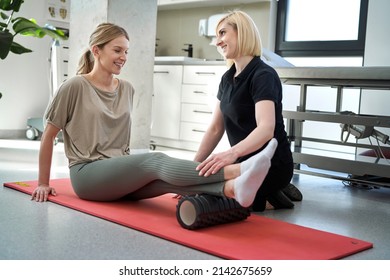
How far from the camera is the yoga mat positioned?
1.94 m

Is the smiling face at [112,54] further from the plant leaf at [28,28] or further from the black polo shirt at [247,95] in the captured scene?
the plant leaf at [28,28]

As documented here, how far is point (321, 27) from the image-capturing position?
17.4 feet

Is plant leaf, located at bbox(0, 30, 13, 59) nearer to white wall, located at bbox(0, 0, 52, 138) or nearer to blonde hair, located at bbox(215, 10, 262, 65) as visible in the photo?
blonde hair, located at bbox(215, 10, 262, 65)

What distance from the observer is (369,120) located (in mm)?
3365

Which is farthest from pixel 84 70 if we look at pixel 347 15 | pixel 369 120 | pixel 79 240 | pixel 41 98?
pixel 41 98

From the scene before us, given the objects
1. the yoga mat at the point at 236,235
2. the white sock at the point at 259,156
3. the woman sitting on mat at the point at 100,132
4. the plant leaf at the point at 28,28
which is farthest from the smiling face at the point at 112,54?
the white sock at the point at 259,156

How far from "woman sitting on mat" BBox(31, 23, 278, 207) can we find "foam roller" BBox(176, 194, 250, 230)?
0.44 feet

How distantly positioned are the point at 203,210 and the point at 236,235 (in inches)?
6.4

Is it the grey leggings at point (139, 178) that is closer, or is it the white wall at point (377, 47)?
the grey leggings at point (139, 178)

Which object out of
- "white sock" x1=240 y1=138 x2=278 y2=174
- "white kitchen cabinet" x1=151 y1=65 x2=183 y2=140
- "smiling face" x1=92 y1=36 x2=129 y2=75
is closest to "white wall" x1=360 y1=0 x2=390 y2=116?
"white kitchen cabinet" x1=151 y1=65 x2=183 y2=140

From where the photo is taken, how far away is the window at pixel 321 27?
502 cm

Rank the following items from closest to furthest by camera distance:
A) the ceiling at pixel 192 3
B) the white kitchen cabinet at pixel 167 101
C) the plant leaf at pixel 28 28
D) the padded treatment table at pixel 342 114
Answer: the plant leaf at pixel 28 28, the padded treatment table at pixel 342 114, the white kitchen cabinet at pixel 167 101, the ceiling at pixel 192 3

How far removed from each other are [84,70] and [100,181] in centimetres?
62

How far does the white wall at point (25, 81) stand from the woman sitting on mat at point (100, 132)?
10.8 ft
